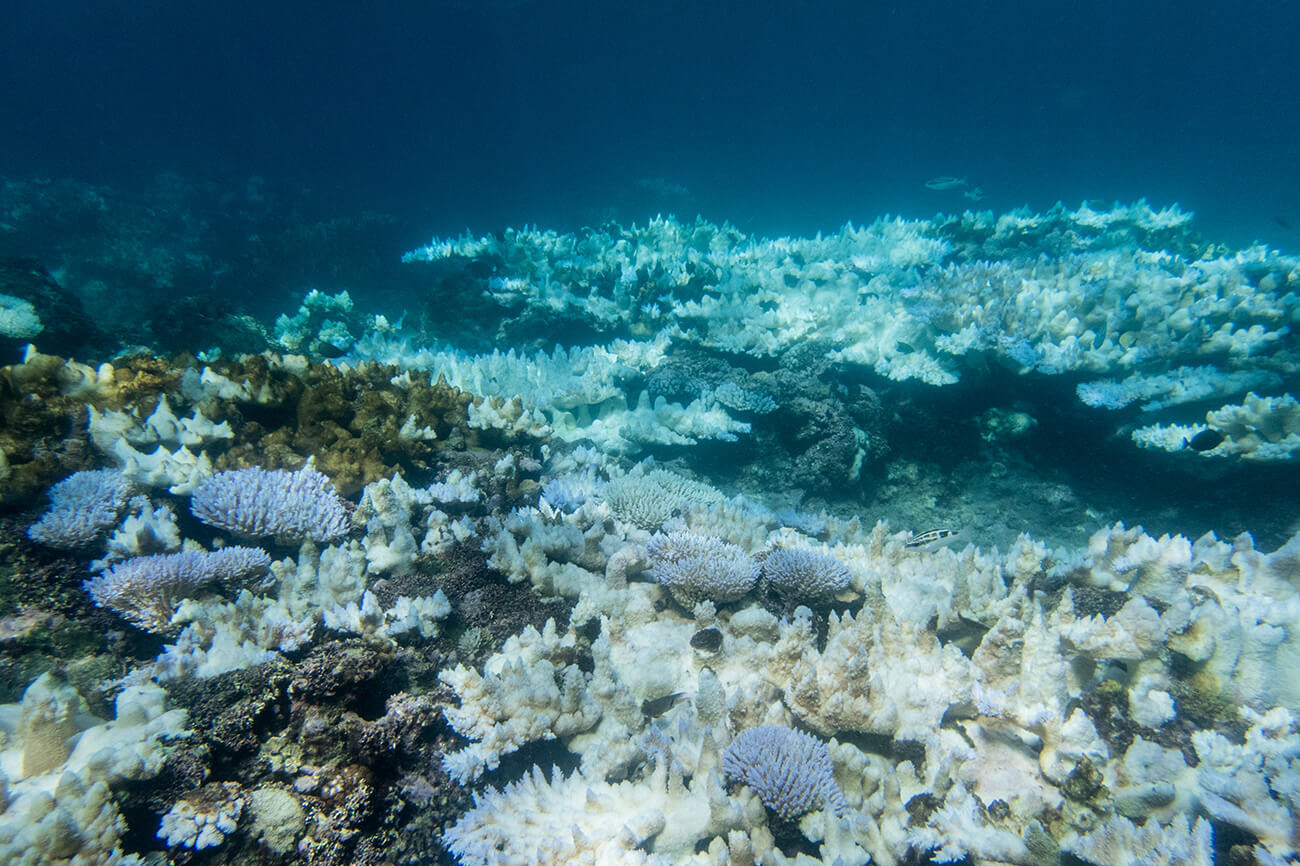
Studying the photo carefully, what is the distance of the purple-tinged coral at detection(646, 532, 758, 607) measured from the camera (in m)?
3.09

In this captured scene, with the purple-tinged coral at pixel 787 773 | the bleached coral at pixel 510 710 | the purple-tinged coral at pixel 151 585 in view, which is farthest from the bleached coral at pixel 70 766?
the purple-tinged coral at pixel 787 773

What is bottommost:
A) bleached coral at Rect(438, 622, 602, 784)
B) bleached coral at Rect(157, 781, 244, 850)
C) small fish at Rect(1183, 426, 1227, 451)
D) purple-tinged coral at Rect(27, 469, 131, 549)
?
bleached coral at Rect(157, 781, 244, 850)

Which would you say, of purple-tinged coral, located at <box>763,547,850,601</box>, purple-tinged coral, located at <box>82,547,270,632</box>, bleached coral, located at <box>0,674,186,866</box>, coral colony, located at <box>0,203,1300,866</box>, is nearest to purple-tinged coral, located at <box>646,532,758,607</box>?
coral colony, located at <box>0,203,1300,866</box>

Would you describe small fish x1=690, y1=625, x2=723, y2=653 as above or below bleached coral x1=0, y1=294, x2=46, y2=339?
below

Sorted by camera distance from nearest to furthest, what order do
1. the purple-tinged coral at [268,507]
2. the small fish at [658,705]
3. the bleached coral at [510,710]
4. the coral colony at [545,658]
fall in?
1. the coral colony at [545,658]
2. the bleached coral at [510,710]
3. the small fish at [658,705]
4. the purple-tinged coral at [268,507]

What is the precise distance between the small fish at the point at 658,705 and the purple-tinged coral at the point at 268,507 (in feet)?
6.66

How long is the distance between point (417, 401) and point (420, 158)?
2168 inches

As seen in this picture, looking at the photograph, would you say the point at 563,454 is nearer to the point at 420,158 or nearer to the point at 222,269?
the point at 222,269

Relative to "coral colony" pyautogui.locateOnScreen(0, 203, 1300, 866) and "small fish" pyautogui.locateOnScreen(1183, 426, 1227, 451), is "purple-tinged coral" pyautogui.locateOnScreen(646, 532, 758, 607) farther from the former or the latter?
"small fish" pyautogui.locateOnScreen(1183, 426, 1227, 451)

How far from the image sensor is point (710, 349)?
7.34 meters

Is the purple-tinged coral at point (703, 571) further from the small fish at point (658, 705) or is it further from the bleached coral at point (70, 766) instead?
the bleached coral at point (70, 766)

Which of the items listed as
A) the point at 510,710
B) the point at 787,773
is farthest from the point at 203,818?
the point at 787,773

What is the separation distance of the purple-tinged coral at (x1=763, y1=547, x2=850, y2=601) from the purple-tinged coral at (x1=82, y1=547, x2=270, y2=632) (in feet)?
Answer: 9.69

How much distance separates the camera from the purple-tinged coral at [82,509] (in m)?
2.84
